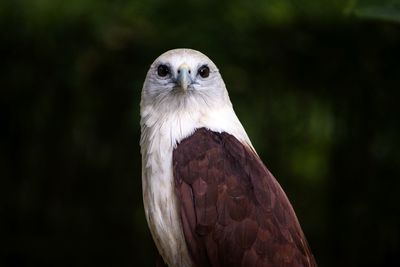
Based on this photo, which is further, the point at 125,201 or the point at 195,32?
the point at 125,201

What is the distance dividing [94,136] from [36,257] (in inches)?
42.2

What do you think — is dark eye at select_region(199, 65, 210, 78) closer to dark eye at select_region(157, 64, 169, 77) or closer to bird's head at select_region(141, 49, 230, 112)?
bird's head at select_region(141, 49, 230, 112)

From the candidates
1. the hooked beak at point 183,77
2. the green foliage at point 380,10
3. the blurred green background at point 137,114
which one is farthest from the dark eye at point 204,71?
the blurred green background at point 137,114

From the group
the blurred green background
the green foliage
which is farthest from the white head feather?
the blurred green background

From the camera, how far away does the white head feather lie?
4.09 m

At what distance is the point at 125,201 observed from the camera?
22.0 ft

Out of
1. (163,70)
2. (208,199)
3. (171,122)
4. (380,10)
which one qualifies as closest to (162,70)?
(163,70)

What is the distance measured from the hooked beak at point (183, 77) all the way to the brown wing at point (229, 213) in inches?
12.0

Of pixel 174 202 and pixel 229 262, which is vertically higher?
pixel 174 202

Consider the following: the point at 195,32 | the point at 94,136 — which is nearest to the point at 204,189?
the point at 195,32

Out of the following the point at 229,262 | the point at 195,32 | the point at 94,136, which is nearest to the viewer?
the point at 229,262

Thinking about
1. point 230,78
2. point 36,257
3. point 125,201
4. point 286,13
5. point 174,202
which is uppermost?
point 286,13

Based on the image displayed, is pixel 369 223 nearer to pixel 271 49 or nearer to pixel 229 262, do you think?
pixel 271 49

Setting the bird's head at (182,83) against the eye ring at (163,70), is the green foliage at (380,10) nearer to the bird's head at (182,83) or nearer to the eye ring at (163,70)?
the bird's head at (182,83)
